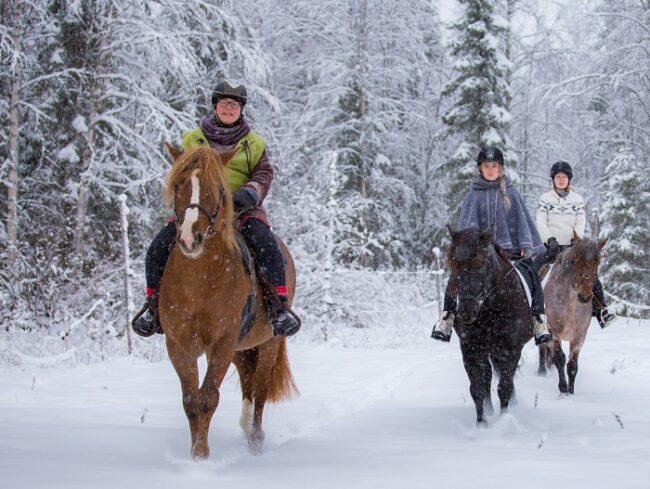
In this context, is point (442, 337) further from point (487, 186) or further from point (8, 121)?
point (8, 121)

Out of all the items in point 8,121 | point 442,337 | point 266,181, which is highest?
point 8,121

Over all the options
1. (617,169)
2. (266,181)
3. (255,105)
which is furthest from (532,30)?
(266,181)

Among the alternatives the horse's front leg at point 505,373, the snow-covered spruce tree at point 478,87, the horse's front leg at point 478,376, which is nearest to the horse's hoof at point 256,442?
the horse's front leg at point 478,376

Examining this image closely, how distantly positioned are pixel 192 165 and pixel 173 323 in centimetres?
107

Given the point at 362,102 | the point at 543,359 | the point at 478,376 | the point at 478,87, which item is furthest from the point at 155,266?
the point at 362,102

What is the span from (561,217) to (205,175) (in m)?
6.64

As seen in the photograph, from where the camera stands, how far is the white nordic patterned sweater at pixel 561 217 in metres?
9.50

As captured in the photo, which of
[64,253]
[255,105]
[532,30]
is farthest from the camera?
[532,30]

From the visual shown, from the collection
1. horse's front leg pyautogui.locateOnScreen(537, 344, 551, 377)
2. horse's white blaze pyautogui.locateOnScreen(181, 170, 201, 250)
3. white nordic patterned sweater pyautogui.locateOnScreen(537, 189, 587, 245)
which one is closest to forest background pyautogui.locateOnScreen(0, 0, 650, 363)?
white nordic patterned sweater pyautogui.locateOnScreen(537, 189, 587, 245)

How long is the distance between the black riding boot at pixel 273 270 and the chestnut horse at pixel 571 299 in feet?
13.9

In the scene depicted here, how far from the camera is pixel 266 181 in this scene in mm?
5465

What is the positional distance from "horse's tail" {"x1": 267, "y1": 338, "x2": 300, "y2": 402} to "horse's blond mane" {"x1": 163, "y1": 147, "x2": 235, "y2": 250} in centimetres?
212

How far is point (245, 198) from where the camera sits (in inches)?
200

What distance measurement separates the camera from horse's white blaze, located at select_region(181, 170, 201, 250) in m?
4.07
